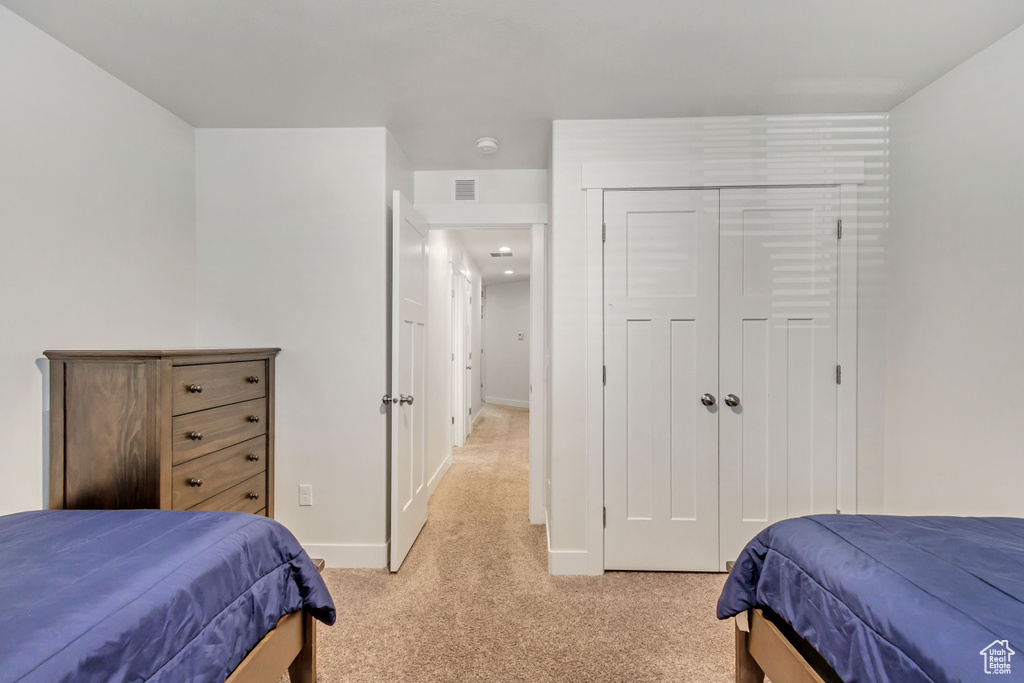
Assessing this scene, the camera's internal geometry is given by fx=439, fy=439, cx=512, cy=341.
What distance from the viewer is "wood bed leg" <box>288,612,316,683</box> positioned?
53.9 inches

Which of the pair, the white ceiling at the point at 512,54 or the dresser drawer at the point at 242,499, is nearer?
the white ceiling at the point at 512,54

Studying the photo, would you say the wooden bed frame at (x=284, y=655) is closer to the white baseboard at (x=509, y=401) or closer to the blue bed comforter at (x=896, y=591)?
the blue bed comforter at (x=896, y=591)

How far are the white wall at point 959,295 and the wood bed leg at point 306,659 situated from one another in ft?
8.19

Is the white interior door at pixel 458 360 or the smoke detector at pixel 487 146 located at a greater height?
the smoke detector at pixel 487 146

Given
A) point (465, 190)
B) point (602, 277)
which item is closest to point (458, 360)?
point (465, 190)

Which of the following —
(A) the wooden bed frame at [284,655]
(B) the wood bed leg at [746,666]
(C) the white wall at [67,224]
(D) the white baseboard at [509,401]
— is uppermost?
A: (C) the white wall at [67,224]

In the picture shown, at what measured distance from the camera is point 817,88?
1.98m

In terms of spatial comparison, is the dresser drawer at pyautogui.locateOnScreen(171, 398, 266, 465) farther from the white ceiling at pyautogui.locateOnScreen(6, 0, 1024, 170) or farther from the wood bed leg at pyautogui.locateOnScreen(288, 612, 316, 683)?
the white ceiling at pyautogui.locateOnScreen(6, 0, 1024, 170)

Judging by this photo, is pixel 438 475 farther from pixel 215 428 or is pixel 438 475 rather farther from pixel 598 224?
pixel 598 224

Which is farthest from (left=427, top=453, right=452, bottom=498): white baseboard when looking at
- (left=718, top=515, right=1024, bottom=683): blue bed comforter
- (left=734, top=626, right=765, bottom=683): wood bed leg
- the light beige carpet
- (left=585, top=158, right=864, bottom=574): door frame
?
(left=718, top=515, right=1024, bottom=683): blue bed comforter

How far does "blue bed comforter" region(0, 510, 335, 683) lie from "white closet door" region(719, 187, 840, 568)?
1.98m

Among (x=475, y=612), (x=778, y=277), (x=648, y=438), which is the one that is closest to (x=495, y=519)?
(x=475, y=612)

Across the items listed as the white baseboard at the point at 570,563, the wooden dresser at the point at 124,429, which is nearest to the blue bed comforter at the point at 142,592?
the wooden dresser at the point at 124,429

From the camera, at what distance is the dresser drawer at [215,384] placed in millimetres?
1656
